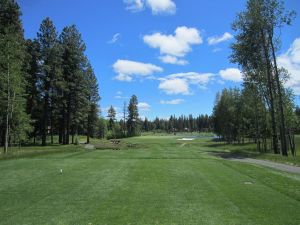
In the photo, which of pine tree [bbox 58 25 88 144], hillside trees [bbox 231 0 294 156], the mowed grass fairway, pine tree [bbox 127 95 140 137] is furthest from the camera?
pine tree [bbox 127 95 140 137]

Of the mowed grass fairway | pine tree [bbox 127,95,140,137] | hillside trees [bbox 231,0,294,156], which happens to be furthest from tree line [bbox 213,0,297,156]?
pine tree [bbox 127,95,140,137]

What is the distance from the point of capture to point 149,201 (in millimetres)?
10719

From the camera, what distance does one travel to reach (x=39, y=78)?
2173 inches

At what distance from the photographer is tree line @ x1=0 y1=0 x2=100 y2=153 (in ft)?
127

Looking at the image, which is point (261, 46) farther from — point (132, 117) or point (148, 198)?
point (132, 117)

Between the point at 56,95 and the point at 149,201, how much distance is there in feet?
158

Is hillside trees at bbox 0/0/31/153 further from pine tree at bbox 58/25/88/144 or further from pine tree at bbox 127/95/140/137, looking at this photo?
pine tree at bbox 127/95/140/137

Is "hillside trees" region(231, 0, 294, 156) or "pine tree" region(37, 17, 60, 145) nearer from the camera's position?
"hillside trees" region(231, 0, 294, 156)

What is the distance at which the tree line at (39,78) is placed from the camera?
3884 centimetres

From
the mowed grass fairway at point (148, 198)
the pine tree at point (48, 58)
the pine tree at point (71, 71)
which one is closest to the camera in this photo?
the mowed grass fairway at point (148, 198)

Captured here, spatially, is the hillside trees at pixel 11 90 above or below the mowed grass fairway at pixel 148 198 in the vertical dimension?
above

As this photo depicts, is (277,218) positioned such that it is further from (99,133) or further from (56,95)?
(99,133)

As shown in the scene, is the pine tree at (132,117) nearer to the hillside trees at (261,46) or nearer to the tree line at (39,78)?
the tree line at (39,78)

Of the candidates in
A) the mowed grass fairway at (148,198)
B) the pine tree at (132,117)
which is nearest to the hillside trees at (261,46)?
the mowed grass fairway at (148,198)
